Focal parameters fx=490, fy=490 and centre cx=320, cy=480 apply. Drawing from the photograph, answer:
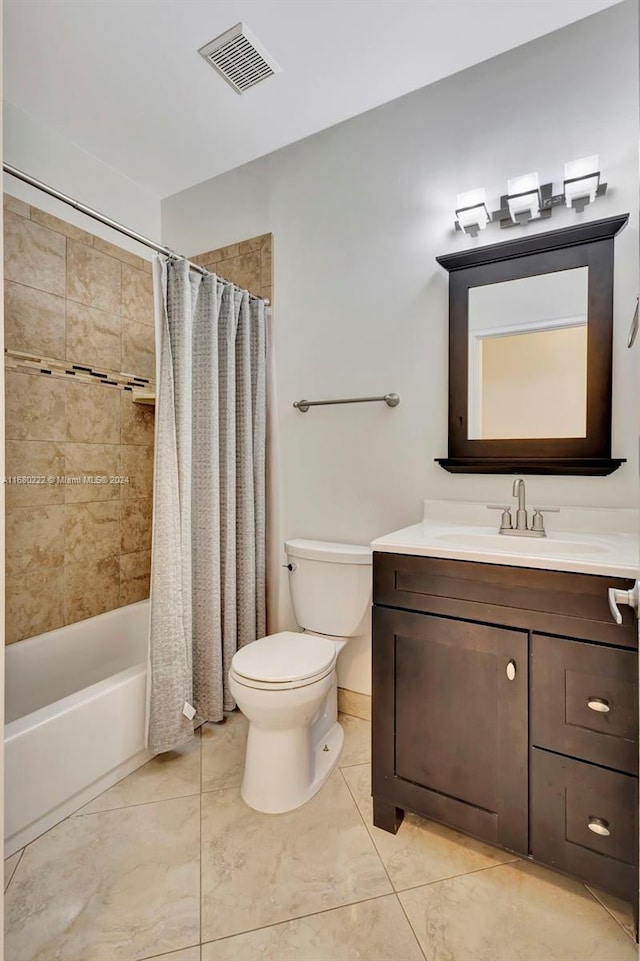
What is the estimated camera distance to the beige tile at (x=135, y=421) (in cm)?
248

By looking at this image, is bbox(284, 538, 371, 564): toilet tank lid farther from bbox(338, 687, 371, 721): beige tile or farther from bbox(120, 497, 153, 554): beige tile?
bbox(120, 497, 153, 554): beige tile

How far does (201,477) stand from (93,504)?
685 millimetres

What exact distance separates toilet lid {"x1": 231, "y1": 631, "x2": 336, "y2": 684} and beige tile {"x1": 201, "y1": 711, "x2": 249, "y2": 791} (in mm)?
428

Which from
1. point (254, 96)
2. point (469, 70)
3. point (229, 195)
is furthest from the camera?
point (229, 195)

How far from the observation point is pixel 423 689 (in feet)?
4.68

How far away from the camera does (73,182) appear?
89.4 inches

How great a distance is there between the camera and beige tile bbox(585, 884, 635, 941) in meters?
1.21

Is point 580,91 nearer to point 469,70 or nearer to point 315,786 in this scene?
point 469,70

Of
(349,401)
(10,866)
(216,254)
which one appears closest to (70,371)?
(216,254)

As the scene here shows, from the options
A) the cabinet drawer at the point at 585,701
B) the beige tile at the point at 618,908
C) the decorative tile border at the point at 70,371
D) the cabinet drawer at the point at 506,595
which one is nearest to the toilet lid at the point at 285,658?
the cabinet drawer at the point at 506,595

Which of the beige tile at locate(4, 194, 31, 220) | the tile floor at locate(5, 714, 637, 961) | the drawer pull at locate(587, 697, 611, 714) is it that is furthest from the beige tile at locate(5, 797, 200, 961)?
the beige tile at locate(4, 194, 31, 220)

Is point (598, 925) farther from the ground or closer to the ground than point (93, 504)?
closer to the ground

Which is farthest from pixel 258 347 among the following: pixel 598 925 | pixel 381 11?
pixel 598 925

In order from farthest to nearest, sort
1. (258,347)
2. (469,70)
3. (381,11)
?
(258,347), (469,70), (381,11)
